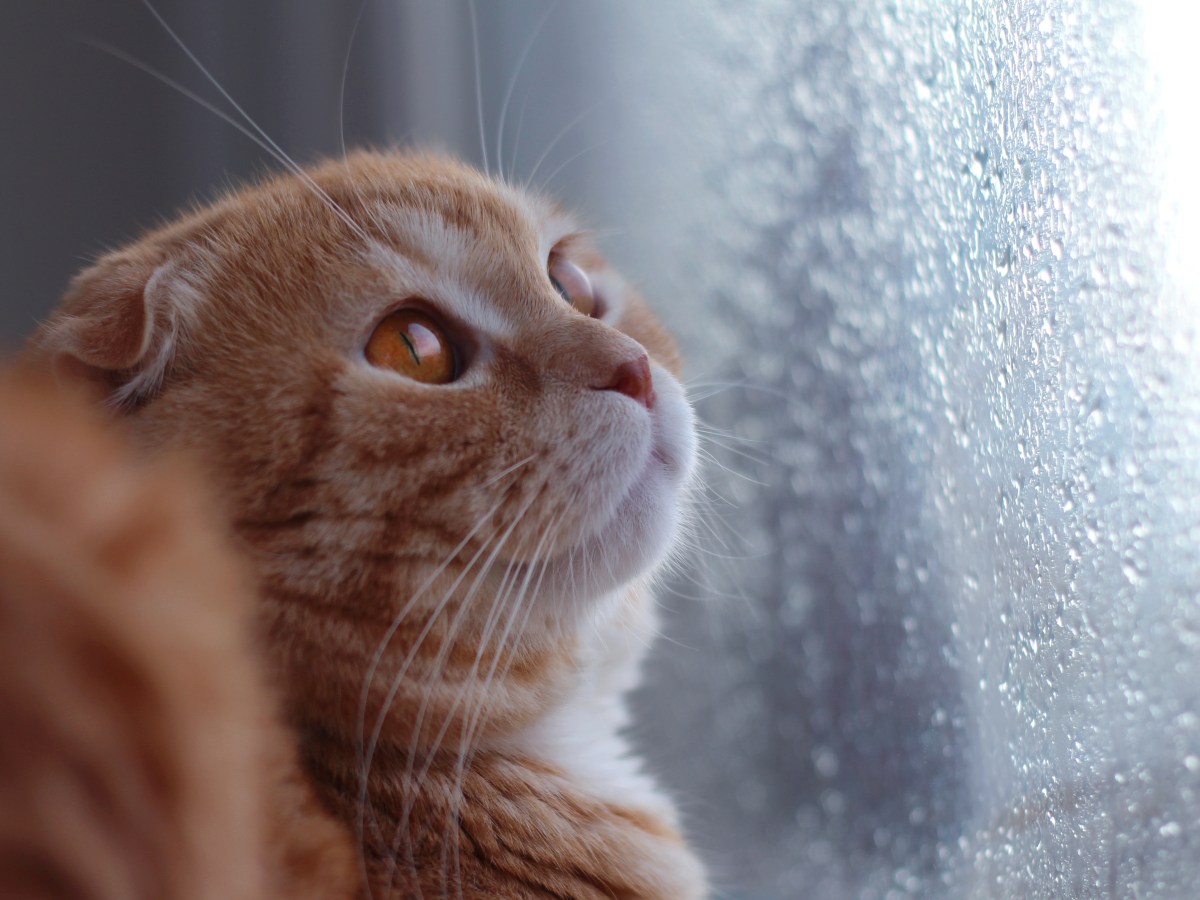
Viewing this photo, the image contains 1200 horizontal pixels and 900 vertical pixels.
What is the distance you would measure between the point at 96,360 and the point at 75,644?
15.5 inches

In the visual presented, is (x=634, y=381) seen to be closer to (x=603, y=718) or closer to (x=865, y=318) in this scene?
(x=603, y=718)

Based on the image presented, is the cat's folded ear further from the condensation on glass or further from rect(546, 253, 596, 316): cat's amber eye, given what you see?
the condensation on glass

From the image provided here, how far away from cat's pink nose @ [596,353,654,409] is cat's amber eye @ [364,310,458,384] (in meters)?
0.13

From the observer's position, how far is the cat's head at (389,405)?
0.70m

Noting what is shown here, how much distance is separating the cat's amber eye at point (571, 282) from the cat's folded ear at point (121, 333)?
0.35 m

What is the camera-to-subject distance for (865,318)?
116 centimetres

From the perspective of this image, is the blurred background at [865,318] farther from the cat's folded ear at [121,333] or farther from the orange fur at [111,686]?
the orange fur at [111,686]

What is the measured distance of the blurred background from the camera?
75 cm

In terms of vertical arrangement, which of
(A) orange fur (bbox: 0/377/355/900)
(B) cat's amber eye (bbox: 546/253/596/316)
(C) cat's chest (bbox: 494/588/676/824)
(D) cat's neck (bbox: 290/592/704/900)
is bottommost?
(A) orange fur (bbox: 0/377/355/900)

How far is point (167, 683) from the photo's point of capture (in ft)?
1.32

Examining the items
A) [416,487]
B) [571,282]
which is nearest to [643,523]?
[416,487]

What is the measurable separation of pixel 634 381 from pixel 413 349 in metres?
0.17

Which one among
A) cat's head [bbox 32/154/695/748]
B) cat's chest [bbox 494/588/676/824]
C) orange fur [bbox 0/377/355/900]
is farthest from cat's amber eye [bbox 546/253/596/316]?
orange fur [bbox 0/377/355/900]

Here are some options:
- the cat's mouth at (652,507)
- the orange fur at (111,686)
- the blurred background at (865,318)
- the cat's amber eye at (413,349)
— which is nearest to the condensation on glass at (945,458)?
the blurred background at (865,318)
